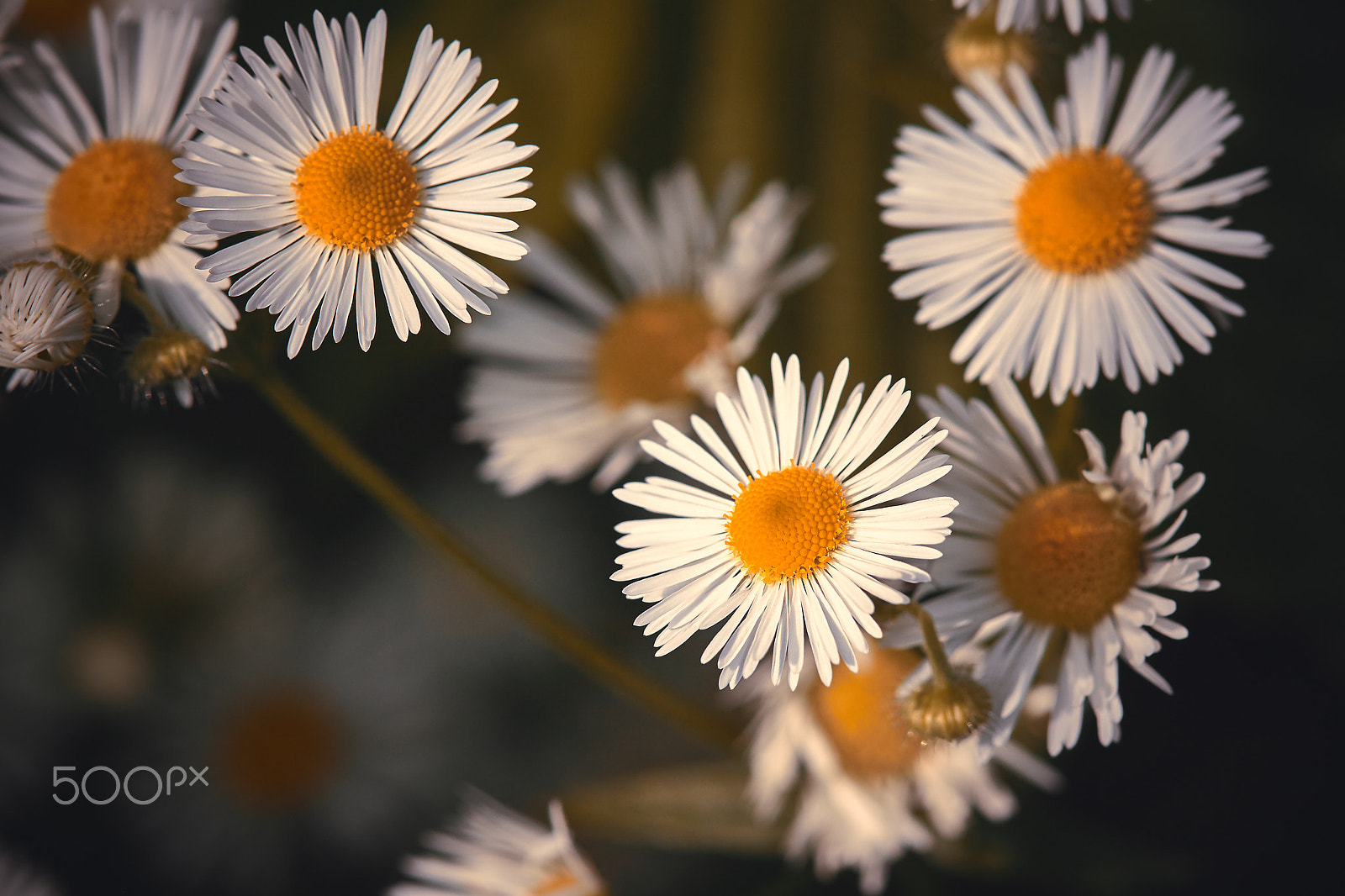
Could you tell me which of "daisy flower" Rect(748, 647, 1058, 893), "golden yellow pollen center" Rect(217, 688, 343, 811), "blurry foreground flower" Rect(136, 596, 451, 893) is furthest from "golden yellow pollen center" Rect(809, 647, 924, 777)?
"golden yellow pollen center" Rect(217, 688, 343, 811)

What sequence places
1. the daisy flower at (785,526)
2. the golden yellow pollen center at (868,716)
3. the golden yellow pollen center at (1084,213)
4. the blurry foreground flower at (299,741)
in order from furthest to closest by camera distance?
the blurry foreground flower at (299,741)
the golden yellow pollen center at (868,716)
the golden yellow pollen center at (1084,213)
the daisy flower at (785,526)

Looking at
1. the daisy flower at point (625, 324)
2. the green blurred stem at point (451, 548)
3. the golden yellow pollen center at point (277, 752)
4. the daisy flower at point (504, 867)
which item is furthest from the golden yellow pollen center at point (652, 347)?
the golden yellow pollen center at point (277, 752)

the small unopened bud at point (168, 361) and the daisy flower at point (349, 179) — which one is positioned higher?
the daisy flower at point (349, 179)

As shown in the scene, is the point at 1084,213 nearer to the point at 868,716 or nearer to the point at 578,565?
the point at 868,716

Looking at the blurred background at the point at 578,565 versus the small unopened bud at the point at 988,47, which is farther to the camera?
the blurred background at the point at 578,565

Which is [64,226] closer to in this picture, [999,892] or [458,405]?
[458,405]

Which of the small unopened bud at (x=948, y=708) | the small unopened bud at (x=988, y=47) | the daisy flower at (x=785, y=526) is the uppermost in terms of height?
the small unopened bud at (x=988, y=47)

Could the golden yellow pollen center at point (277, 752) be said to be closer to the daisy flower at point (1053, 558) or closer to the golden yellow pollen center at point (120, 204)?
the golden yellow pollen center at point (120, 204)
